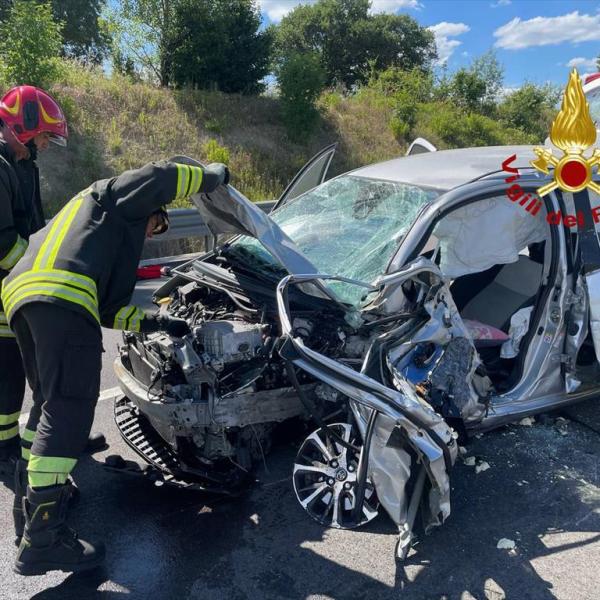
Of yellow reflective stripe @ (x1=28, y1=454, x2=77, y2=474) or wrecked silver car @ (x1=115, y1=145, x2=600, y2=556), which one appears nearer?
yellow reflective stripe @ (x1=28, y1=454, x2=77, y2=474)

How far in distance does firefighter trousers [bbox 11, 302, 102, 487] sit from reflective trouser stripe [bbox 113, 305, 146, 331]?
29 centimetres

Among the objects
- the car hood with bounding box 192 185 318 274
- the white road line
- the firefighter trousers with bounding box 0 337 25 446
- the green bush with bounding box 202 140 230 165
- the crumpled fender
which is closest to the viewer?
the crumpled fender

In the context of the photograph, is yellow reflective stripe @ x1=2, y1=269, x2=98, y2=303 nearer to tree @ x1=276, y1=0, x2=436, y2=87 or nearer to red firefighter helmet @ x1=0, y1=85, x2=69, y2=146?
red firefighter helmet @ x1=0, y1=85, x2=69, y2=146

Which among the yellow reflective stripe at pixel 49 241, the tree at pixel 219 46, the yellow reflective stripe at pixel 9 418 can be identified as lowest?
the yellow reflective stripe at pixel 9 418

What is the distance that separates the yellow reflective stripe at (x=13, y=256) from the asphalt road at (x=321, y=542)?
3.87ft

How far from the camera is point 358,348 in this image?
278cm

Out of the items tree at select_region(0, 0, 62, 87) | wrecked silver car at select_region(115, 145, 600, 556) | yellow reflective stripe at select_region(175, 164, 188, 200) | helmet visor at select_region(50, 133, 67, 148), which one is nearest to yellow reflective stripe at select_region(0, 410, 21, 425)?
wrecked silver car at select_region(115, 145, 600, 556)

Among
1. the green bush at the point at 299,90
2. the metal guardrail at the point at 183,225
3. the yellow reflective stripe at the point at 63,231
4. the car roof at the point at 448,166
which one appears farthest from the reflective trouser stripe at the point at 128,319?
the green bush at the point at 299,90

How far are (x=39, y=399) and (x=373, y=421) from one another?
1.51 metres

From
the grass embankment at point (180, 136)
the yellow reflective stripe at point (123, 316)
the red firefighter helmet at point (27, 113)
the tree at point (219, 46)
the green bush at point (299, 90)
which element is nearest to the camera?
the yellow reflective stripe at point (123, 316)

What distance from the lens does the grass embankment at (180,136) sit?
10984 mm

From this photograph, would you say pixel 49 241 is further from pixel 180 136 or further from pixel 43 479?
pixel 180 136

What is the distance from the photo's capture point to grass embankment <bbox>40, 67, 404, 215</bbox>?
432 inches

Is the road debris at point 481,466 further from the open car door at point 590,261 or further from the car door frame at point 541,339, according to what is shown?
the open car door at point 590,261
